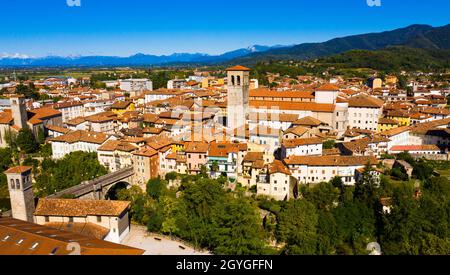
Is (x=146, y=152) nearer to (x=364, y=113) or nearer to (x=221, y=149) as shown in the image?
(x=221, y=149)

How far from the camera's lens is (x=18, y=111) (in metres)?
41.7

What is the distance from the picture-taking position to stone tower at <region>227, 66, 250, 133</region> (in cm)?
3888

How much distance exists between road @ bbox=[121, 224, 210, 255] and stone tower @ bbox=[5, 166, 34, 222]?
670cm

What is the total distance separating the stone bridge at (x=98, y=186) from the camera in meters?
28.1

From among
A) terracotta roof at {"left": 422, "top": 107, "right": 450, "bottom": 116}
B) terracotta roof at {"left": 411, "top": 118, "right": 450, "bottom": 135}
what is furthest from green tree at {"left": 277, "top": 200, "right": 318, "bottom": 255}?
terracotta roof at {"left": 422, "top": 107, "right": 450, "bottom": 116}

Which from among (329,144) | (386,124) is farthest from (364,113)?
(329,144)

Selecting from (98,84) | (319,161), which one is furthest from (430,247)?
(98,84)

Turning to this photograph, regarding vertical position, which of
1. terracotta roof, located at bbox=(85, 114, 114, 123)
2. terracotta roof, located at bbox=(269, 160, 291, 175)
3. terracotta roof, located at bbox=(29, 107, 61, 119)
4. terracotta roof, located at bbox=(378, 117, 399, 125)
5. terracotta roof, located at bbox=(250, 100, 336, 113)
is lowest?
terracotta roof, located at bbox=(269, 160, 291, 175)

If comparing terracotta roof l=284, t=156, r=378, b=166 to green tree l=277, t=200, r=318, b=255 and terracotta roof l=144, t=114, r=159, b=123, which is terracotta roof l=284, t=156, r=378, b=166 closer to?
green tree l=277, t=200, r=318, b=255

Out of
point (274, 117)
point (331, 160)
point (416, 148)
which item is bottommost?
point (416, 148)

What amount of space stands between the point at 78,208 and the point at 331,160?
19.1 meters

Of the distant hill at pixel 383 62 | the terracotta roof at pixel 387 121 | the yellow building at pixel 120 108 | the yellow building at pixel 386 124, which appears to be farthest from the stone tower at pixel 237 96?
the distant hill at pixel 383 62
